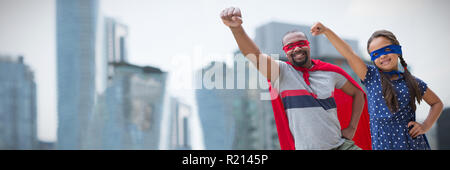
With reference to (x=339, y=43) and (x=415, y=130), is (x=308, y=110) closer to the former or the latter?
(x=339, y=43)

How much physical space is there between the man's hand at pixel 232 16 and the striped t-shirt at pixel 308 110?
509mm

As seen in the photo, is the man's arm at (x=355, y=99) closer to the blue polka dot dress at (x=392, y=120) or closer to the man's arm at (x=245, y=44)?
the blue polka dot dress at (x=392, y=120)

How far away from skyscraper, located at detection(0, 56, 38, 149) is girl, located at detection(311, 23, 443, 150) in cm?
7805

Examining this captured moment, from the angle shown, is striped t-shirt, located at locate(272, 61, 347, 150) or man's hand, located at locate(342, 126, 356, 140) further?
man's hand, located at locate(342, 126, 356, 140)

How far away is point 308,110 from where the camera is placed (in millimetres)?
2660

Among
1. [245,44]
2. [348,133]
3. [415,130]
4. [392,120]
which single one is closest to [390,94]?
[392,120]

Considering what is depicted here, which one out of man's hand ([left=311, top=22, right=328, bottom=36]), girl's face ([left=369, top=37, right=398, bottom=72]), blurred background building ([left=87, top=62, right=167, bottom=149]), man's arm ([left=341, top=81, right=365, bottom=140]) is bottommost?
blurred background building ([left=87, top=62, right=167, bottom=149])

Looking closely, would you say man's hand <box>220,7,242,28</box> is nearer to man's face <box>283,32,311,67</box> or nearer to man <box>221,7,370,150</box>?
man <box>221,7,370,150</box>

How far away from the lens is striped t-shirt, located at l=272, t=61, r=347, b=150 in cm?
265

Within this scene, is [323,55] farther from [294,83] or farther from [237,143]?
[294,83]

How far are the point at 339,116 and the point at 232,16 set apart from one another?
1467 mm

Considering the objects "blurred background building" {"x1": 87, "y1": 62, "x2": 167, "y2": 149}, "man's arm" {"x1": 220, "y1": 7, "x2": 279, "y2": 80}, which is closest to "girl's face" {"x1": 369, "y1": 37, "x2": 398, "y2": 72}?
"man's arm" {"x1": 220, "y1": 7, "x2": 279, "y2": 80}

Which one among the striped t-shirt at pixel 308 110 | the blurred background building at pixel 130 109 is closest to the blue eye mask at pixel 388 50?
the striped t-shirt at pixel 308 110
